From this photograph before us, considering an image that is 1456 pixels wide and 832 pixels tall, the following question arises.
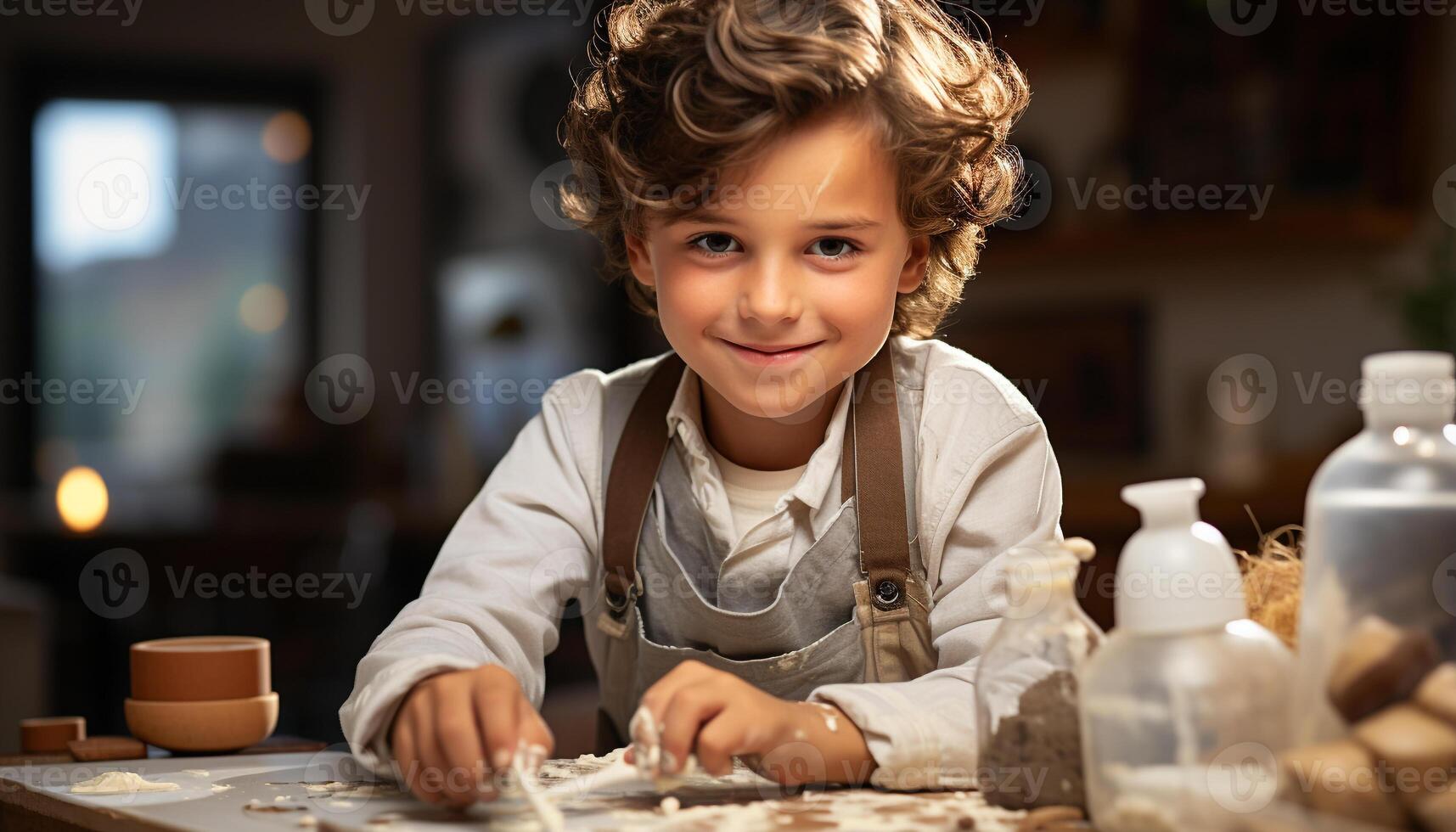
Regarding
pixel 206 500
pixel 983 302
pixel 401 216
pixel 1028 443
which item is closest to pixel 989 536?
pixel 1028 443

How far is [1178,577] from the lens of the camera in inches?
24.6

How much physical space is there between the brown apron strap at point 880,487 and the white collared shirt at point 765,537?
15 millimetres

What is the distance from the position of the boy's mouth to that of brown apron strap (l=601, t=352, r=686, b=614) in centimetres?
17

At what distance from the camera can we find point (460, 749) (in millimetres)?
732

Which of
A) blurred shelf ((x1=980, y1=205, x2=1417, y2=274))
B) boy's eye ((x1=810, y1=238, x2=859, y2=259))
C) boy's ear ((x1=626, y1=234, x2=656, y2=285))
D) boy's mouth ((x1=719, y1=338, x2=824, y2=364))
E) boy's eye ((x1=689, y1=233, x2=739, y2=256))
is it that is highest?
blurred shelf ((x1=980, y1=205, x2=1417, y2=274))

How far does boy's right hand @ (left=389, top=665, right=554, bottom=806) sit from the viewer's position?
0.72m
